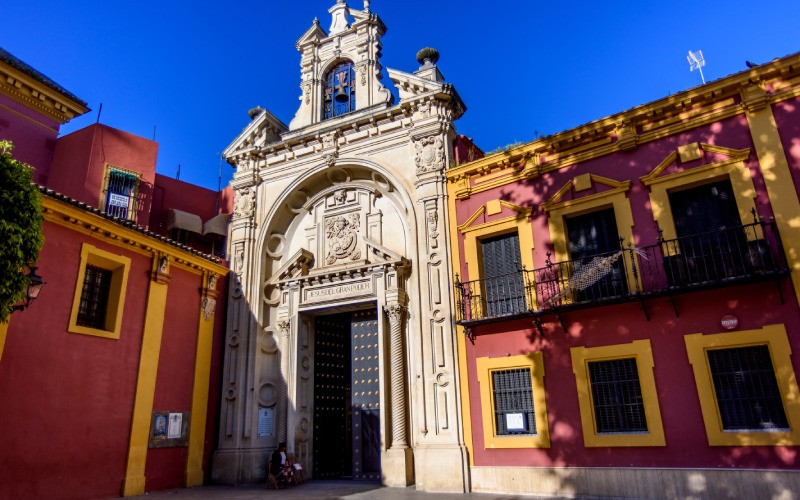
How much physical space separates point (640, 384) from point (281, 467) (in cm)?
782

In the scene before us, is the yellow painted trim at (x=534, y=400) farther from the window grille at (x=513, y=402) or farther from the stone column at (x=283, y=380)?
the stone column at (x=283, y=380)

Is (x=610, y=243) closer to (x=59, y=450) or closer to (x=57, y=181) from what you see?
(x=59, y=450)

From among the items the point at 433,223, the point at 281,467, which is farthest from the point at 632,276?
the point at 281,467

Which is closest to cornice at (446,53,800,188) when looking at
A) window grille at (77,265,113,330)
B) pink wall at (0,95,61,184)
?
window grille at (77,265,113,330)

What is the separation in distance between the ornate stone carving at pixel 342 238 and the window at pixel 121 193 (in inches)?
216

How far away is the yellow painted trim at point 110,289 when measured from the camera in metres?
10.9

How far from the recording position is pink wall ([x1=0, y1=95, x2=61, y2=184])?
14016mm

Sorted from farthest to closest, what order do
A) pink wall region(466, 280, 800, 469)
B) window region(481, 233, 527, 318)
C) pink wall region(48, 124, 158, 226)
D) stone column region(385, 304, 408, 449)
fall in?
pink wall region(48, 124, 158, 226) → stone column region(385, 304, 408, 449) → window region(481, 233, 527, 318) → pink wall region(466, 280, 800, 469)

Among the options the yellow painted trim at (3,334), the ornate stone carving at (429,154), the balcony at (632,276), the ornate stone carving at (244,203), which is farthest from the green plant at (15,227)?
the ornate stone carving at (429,154)

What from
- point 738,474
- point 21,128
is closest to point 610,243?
point 738,474

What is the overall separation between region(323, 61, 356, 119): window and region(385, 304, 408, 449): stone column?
6695mm

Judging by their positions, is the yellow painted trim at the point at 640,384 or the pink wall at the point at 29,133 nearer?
the yellow painted trim at the point at 640,384

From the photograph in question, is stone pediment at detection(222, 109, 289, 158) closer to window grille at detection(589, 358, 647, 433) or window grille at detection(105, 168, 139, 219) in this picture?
window grille at detection(105, 168, 139, 219)

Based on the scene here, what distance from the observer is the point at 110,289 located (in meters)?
12.0
